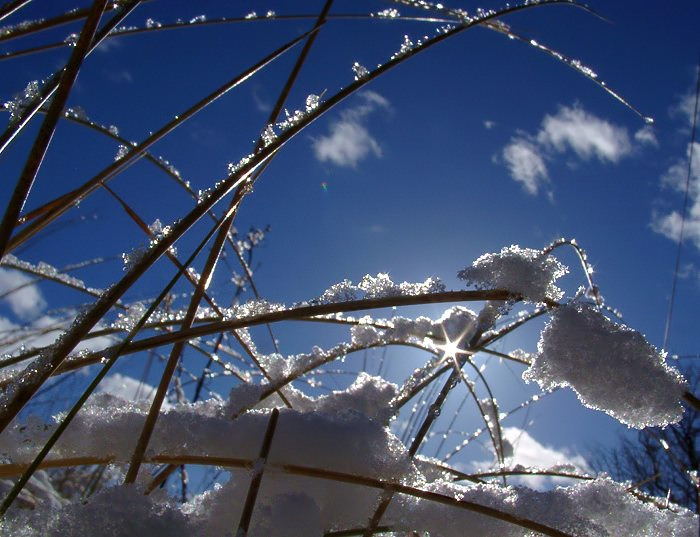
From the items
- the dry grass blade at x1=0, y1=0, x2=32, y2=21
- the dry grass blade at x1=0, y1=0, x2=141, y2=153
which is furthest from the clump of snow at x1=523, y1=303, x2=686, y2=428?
the dry grass blade at x1=0, y1=0, x2=32, y2=21

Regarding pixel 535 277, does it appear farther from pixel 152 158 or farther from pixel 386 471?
pixel 152 158

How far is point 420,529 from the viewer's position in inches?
16.5

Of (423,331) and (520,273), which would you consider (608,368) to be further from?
(423,331)

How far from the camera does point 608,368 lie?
0.45 metres

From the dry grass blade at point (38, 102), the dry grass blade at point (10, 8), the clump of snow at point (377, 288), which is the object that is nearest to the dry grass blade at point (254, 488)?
the clump of snow at point (377, 288)

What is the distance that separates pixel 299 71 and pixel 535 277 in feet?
0.96

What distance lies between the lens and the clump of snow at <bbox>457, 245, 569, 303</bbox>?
1.56 feet

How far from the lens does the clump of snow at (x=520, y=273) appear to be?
0.48m

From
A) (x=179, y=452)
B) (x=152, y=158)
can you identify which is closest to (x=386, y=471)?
(x=179, y=452)

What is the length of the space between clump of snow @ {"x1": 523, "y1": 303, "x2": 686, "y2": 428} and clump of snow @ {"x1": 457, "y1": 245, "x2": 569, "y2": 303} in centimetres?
3

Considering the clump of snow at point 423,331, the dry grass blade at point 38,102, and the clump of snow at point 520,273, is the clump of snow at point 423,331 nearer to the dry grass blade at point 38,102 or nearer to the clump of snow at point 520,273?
the clump of snow at point 520,273

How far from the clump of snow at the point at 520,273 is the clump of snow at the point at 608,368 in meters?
0.03

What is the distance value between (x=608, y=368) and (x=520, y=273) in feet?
0.35

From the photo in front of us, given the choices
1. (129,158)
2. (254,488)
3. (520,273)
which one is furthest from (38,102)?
(520,273)
